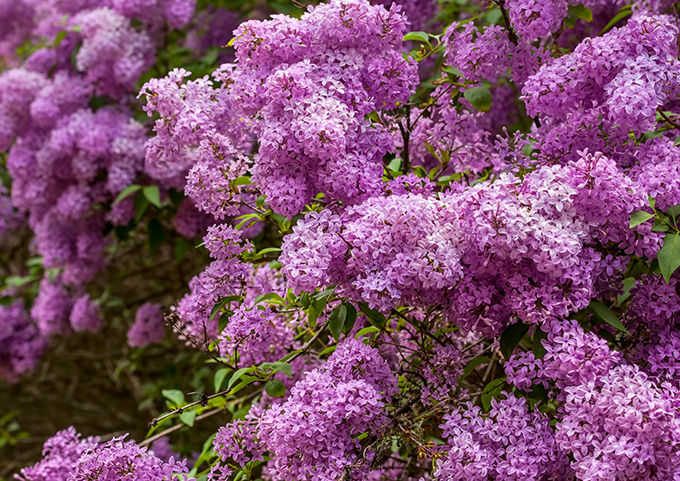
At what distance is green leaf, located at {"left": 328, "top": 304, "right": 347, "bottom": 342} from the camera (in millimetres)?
1576

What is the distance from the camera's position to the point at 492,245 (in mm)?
1426

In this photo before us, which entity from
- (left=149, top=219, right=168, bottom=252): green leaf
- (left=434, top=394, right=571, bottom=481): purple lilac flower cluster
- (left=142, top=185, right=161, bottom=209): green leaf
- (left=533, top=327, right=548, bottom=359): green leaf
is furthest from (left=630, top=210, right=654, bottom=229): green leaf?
(left=149, top=219, right=168, bottom=252): green leaf

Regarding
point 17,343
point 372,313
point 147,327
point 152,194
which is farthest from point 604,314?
point 17,343

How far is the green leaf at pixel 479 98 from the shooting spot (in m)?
1.89

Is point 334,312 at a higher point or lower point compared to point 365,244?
lower

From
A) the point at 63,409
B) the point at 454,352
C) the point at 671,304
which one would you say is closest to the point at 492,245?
the point at 454,352

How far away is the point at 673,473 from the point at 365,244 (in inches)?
29.2

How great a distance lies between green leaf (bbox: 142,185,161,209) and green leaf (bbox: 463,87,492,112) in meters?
1.58

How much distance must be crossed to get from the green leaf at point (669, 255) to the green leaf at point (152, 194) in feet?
6.91

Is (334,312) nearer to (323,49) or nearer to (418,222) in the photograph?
(418,222)

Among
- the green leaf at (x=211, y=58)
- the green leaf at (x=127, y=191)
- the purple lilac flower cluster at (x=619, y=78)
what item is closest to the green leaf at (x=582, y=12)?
the purple lilac flower cluster at (x=619, y=78)

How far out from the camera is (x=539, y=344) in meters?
1.49

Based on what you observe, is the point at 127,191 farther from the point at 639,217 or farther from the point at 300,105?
the point at 639,217

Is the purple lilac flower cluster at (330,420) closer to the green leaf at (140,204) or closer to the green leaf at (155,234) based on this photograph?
the green leaf at (140,204)
